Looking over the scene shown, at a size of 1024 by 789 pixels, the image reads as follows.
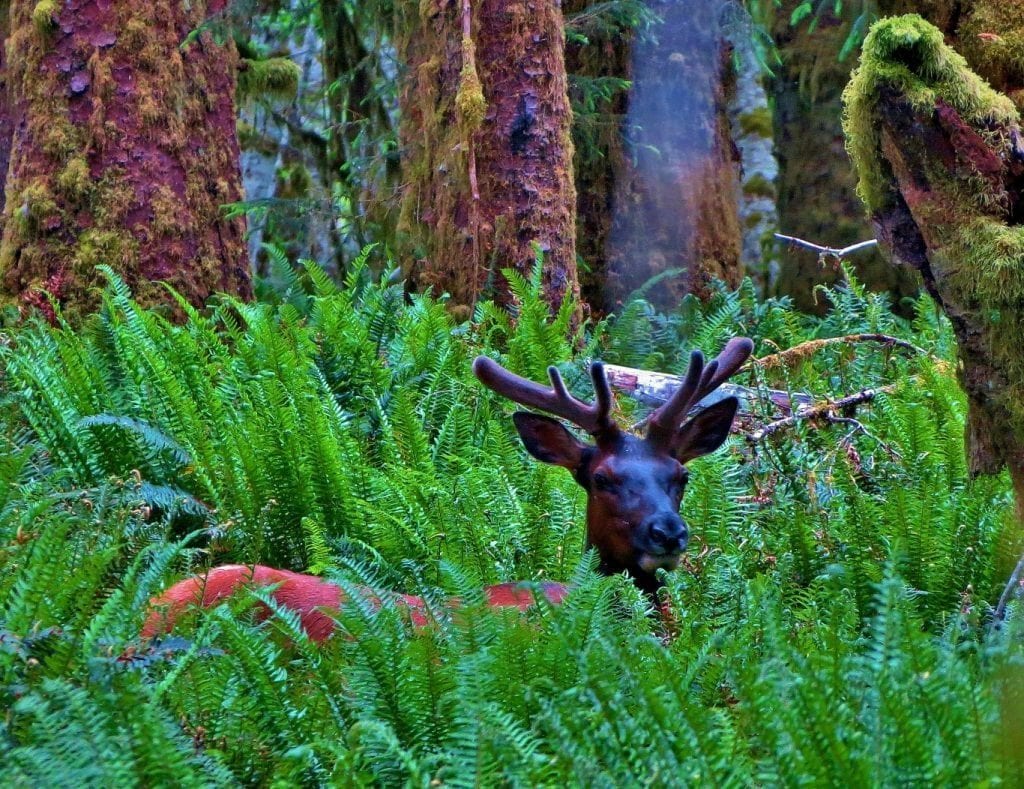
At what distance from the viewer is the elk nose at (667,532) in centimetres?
509

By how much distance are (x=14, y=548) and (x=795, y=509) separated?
3.07m

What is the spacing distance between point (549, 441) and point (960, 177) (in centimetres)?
215

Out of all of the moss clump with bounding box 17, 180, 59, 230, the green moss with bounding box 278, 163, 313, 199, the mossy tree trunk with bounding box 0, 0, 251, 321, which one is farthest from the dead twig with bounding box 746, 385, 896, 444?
the green moss with bounding box 278, 163, 313, 199

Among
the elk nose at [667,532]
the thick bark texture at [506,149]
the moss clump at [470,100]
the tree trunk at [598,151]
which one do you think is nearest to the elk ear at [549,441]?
the elk nose at [667,532]

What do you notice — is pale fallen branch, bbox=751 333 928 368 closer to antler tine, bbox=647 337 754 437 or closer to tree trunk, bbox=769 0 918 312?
antler tine, bbox=647 337 754 437

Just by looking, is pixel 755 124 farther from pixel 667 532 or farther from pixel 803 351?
pixel 667 532

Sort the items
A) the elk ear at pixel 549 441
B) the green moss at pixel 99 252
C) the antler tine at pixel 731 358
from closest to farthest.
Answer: the elk ear at pixel 549 441, the antler tine at pixel 731 358, the green moss at pixel 99 252

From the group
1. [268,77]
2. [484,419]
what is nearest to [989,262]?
[484,419]

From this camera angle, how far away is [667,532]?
16.7ft

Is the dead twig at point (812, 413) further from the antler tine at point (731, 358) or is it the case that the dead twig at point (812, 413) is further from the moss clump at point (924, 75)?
the moss clump at point (924, 75)

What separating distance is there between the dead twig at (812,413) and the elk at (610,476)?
59 cm

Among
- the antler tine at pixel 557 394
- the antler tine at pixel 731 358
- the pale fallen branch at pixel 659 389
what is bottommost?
the pale fallen branch at pixel 659 389

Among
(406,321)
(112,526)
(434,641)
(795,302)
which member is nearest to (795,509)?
(434,641)

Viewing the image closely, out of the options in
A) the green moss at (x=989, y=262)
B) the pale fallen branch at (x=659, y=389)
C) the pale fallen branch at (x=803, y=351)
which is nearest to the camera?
the green moss at (x=989, y=262)
